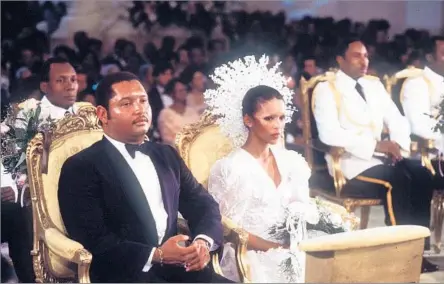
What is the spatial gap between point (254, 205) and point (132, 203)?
66cm

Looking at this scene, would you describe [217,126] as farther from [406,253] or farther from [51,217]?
[406,253]

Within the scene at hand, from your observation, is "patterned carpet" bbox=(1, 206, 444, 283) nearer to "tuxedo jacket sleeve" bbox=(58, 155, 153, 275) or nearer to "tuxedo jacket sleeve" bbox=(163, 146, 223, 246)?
"tuxedo jacket sleeve" bbox=(58, 155, 153, 275)

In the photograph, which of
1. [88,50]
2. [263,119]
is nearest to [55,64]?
[88,50]

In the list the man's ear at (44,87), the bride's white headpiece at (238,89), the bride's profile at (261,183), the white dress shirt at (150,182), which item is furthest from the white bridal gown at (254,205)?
the man's ear at (44,87)

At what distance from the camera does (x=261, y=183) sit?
11.7ft

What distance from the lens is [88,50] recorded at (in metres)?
4.04

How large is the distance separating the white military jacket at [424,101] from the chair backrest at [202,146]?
131 centimetres

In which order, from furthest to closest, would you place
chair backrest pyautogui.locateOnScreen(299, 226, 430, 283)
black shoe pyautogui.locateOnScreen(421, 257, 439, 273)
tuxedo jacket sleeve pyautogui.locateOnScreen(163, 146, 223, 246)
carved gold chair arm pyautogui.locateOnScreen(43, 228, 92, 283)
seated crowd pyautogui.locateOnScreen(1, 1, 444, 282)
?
black shoe pyautogui.locateOnScreen(421, 257, 439, 273)
tuxedo jacket sleeve pyautogui.locateOnScreen(163, 146, 223, 246)
seated crowd pyautogui.locateOnScreen(1, 1, 444, 282)
carved gold chair arm pyautogui.locateOnScreen(43, 228, 92, 283)
chair backrest pyautogui.locateOnScreen(299, 226, 430, 283)

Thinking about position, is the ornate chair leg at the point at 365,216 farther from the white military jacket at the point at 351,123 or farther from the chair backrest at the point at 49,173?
the chair backrest at the point at 49,173

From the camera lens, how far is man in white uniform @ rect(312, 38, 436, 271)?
4.43 meters

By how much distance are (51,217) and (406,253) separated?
147cm

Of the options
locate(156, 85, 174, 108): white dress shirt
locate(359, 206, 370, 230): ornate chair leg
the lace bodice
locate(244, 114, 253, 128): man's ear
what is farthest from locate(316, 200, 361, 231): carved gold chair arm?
locate(156, 85, 174, 108): white dress shirt

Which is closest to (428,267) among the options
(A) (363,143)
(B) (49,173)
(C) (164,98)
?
(A) (363,143)

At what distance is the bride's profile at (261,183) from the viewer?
3504 mm
